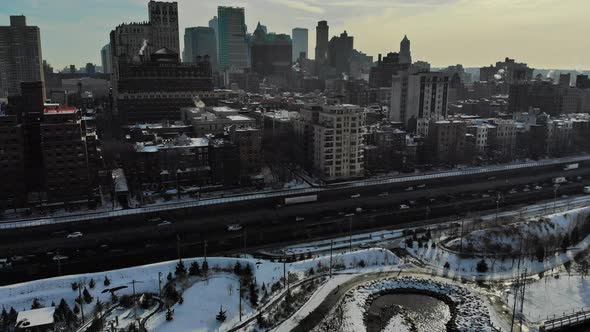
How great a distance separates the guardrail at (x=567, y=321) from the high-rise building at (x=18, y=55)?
15715cm

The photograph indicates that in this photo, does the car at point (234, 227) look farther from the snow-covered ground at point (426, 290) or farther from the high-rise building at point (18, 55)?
the high-rise building at point (18, 55)

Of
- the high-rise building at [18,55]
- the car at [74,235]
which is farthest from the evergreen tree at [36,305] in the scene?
the high-rise building at [18,55]

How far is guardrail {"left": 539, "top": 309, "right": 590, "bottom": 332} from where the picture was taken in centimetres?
3034

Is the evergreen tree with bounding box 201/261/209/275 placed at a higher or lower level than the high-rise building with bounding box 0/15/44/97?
lower

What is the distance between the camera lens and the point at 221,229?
48.8 m

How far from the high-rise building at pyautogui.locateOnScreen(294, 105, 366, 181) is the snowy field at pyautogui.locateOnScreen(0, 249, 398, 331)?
85.3ft

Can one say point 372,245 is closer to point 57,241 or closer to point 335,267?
point 335,267

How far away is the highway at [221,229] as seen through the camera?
4184cm

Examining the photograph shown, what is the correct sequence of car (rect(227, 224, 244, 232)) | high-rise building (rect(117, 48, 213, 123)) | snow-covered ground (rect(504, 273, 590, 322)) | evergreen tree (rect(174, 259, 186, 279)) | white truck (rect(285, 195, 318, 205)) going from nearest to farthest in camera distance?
snow-covered ground (rect(504, 273, 590, 322)), evergreen tree (rect(174, 259, 186, 279)), car (rect(227, 224, 244, 232)), white truck (rect(285, 195, 318, 205)), high-rise building (rect(117, 48, 213, 123))

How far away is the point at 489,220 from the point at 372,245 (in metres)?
15.1

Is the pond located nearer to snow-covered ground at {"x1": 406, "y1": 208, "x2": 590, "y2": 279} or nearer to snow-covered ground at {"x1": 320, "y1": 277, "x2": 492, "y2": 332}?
snow-covered ground at {"x1": 320, "y1": 277, "x2": 492, "y2": 332}

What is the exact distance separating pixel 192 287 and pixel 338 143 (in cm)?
3591

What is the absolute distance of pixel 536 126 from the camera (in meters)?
85.4

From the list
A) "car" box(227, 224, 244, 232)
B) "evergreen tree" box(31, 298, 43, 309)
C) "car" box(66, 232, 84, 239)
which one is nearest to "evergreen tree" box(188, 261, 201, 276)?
"evergreen tree" box(31, 298, 43, 309)
